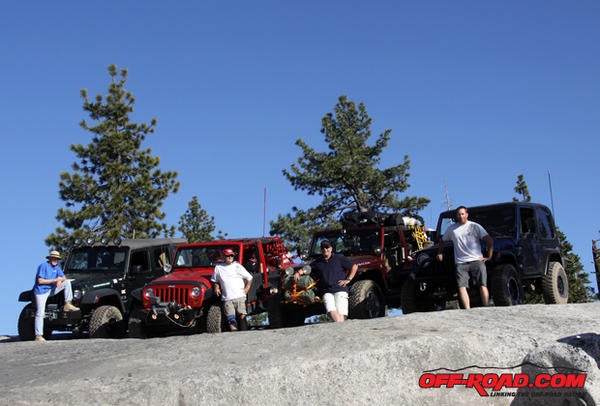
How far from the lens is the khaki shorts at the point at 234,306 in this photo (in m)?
10.2

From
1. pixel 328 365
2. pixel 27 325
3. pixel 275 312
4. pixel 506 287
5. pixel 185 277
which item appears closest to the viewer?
pixel 328 365

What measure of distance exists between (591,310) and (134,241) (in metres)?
8.61

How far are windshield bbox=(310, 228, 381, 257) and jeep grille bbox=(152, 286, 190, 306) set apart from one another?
9.59 ft

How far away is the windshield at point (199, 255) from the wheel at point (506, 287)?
14.0 ft

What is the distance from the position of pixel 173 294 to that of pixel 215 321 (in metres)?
0.82

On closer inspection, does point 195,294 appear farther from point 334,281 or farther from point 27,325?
point 27,325

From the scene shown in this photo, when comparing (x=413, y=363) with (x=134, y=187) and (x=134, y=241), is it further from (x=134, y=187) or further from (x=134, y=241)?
(x=134, y=187)

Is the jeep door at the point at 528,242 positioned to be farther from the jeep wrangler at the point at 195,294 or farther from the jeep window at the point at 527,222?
the jeep wrangler at the point at 195,294

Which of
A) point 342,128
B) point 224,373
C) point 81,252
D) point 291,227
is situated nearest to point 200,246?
point 81,252

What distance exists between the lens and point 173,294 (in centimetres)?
1044

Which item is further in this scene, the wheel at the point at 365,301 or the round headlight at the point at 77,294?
the round headlight at the point at 77,294

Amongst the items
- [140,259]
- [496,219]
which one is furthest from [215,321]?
[496,219]

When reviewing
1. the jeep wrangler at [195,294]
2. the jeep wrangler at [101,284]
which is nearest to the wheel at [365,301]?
the jeep wrangler at [195,294]

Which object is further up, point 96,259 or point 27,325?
point 96,259
